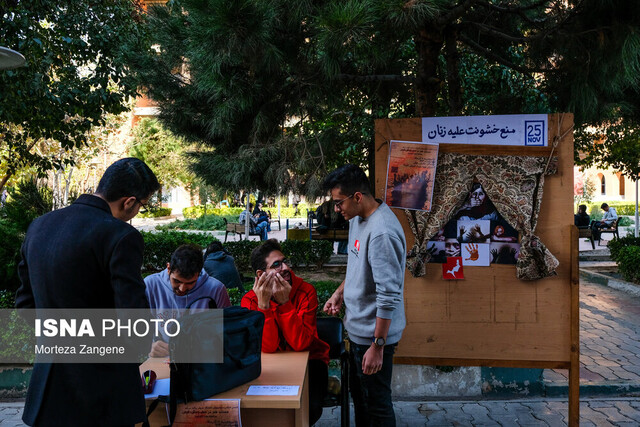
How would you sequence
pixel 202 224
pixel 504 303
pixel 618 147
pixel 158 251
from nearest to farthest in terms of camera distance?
pixel 504 303, pixel 158 251, pixel 618 147, pixel 202 224

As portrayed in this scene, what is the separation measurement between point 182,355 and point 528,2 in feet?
16.3

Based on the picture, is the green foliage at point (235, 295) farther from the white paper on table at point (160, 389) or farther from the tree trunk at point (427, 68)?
the white paper on table at point (160, 389)

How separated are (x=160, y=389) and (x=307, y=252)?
8.79 meters

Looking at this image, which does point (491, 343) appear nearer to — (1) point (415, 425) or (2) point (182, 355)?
(1) point (415, 425)

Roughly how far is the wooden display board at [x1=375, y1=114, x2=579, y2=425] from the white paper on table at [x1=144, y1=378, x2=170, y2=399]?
163 cm

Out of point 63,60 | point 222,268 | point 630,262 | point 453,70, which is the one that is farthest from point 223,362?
point 630,262

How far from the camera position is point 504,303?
11.4 ft

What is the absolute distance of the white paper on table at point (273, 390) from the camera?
7.70ft

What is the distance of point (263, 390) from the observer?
7.87 ft

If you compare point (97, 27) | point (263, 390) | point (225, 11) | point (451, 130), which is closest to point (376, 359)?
point (263, 390)

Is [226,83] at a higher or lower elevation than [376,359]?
→ higher

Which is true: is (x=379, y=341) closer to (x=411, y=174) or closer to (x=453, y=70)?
(x=411, y=174)

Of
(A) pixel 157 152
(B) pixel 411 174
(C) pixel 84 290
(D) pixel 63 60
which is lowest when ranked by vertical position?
(C) pixel 84 290

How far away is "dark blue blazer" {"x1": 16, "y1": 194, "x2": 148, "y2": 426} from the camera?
1.93 metres
